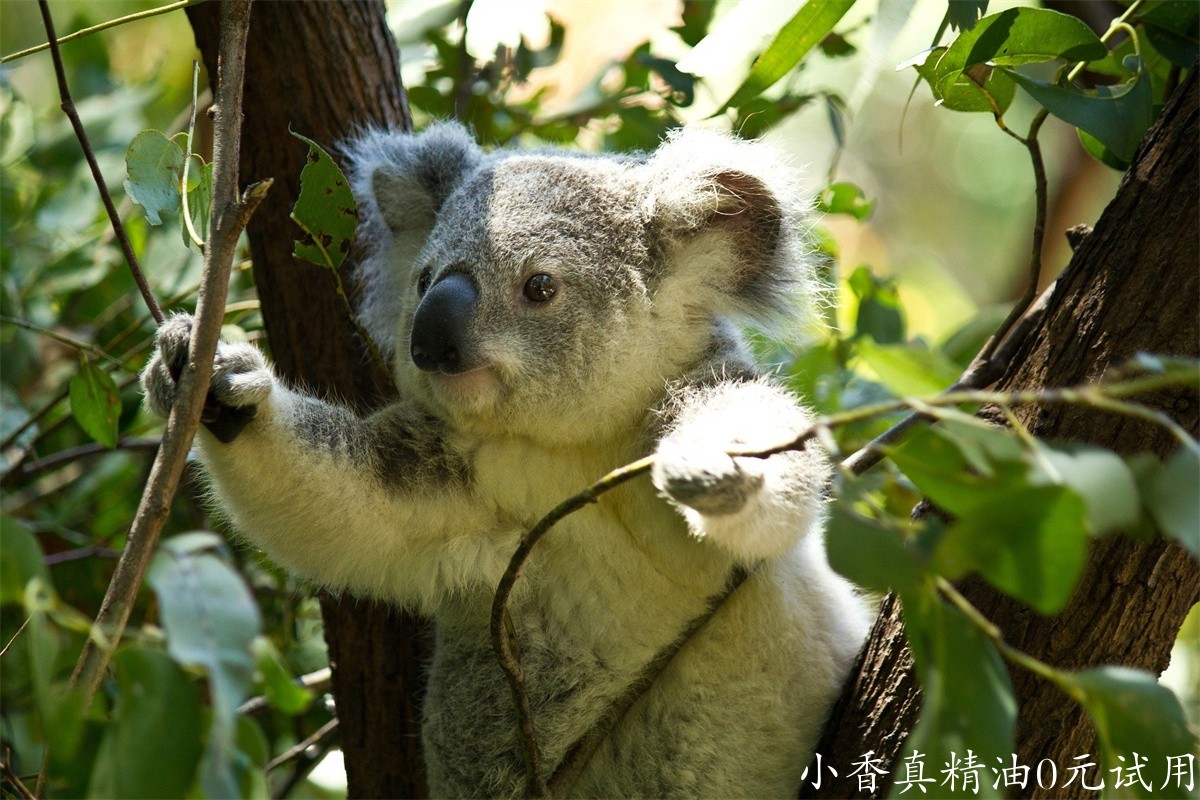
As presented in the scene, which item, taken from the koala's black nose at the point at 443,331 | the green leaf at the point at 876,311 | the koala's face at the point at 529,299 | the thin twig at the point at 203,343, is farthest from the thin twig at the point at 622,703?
the green leaf at the point at 876,311

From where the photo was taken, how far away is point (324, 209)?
2.13 metres

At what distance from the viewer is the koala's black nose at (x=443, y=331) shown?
79.2 inches

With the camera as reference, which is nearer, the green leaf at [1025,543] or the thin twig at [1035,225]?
the green leaf at [1025,543]

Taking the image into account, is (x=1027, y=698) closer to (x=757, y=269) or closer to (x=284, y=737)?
(x=757, y=269)

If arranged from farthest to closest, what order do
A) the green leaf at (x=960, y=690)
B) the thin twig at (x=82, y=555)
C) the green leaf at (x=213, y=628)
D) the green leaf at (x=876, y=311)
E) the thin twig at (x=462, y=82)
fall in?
1. the thin twig at (x=462, y=82)
2. the green leaf at (x=876, y=311)
3. the thin twig at (x=82, y=555)
4. the green leaf at (x=960, y=690)
5. the green leaf at (x=213, y=628)

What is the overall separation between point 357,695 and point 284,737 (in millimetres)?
765

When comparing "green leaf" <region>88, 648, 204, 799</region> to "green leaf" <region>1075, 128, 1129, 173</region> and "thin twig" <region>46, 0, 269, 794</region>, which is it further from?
"green leaf" <region>1075, 128, 1129, 173</region>

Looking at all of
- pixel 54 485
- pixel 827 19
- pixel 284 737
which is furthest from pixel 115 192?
pixel 827 19

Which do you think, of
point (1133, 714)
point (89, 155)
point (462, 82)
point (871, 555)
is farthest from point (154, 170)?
point (462, 82)

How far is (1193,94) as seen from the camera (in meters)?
1.86

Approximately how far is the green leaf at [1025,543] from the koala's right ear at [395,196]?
1711 mm

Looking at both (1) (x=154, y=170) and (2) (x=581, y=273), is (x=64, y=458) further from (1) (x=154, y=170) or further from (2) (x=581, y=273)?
(2) (x=581, y=273)

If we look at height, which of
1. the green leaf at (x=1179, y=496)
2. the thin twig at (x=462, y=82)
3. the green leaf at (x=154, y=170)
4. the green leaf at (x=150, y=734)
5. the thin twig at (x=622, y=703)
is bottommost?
the thin twig at (x=622, y=703)

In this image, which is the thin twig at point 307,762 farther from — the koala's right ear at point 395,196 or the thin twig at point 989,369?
the thin twig at point 989,369
